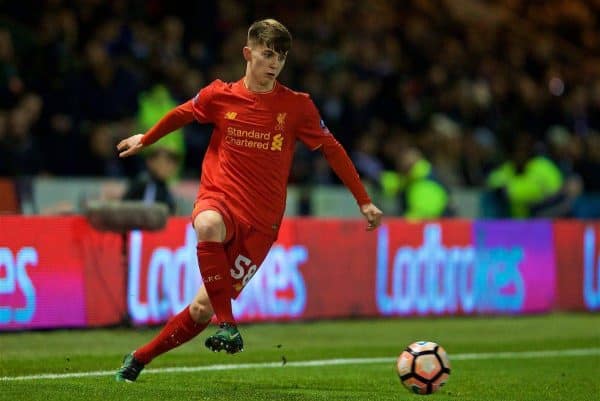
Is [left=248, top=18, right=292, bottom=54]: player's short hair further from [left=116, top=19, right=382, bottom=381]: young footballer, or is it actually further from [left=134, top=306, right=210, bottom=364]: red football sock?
[left=134, top=306, right=210, bottom=364]: red football sock

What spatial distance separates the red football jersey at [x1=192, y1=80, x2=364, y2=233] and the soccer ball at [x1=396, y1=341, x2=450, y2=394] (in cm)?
129

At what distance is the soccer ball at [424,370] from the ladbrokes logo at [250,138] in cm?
172

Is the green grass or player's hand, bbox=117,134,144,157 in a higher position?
player's hand, bbox=117,134,144,157

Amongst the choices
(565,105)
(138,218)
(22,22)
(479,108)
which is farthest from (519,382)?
(565,105)

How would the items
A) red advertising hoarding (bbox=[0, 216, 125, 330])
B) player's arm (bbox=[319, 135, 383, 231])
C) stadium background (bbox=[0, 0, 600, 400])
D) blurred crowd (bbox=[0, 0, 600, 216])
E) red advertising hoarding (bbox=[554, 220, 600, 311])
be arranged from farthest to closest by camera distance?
red advertising hoarding (bbox=[554, 220, 600, 311]) → blurred crowd (bbox=[0, 0, 600, 216]) → stadium background (bbox=[0, 0, 600, 400]) → red advertising hoarding (bbox=[0, 216, 125, 330]) → player's arm (bbox=[319, 135, 383, 231])

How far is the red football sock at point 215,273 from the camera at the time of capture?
8172 millimetres

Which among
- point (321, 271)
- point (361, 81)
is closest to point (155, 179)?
point (321, 271)

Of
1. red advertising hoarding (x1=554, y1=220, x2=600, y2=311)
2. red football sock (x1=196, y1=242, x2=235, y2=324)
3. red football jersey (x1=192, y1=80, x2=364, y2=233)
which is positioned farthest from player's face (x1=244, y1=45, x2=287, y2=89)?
red advertising hoarding (x1=554, y1=220, x2=600, y2=311)

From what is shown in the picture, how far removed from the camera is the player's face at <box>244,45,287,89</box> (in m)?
8.33

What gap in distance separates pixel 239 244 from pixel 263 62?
1.21 metres

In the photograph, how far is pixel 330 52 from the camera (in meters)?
20.6

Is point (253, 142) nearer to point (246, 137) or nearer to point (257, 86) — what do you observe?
point (246, 137)

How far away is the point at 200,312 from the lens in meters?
8.47

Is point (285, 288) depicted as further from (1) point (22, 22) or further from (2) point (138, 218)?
(1) point (22, 22)
